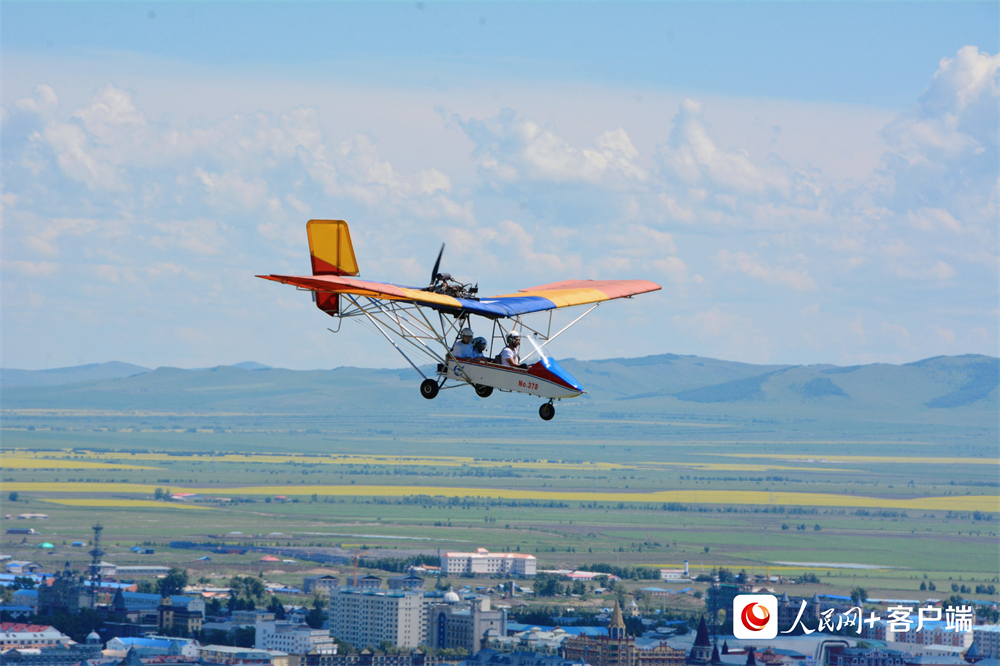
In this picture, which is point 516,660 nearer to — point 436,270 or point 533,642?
point 533,642

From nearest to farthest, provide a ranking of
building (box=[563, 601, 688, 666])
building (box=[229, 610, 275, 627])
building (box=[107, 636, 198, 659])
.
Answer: building (box=[563, 601, 688, 666]), building (box=[107, 636, 198, 659]), building (box=[229, 610, 275, 627])

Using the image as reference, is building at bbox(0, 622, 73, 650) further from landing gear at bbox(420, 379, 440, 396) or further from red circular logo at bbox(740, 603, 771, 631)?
landing gear at bbox(420, 379, 440, 396)

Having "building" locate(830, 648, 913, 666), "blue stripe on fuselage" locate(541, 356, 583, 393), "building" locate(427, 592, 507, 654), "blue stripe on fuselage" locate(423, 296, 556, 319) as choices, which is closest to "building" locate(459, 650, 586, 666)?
"building" locate(427, 592, 507, 654)

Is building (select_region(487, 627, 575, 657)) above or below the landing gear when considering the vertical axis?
below

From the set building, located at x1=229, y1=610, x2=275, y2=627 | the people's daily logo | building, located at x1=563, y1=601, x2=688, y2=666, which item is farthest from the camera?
building, located at x1=229, y1=610, x2=275, y2=627

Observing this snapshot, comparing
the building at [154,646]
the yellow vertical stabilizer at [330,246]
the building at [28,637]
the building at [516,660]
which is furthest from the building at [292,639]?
the yellow vertical stabilizer at [330,246]

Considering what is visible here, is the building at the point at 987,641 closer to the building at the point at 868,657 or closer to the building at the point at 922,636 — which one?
the building at the point at 922,636
